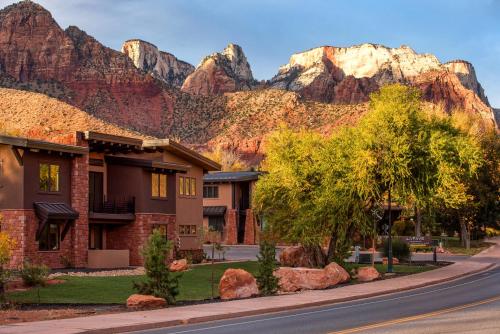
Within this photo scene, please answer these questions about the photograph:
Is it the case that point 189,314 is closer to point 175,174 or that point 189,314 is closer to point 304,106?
point 175,174

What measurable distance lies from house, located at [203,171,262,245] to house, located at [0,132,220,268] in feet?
88.4

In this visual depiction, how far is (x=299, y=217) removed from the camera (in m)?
42.7

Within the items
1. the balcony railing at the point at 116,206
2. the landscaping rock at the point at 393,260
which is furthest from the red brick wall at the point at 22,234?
the landscaping rock at the point at 393,260

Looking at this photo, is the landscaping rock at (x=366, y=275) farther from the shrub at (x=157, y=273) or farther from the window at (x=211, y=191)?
the window at (x=211, y=191)

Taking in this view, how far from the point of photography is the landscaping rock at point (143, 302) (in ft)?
82.8

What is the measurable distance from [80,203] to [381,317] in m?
26.0

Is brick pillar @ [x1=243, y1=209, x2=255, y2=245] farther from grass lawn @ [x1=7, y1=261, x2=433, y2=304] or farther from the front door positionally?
grass lawn @ [x1=7, y1=261, x2=433, y2=304]

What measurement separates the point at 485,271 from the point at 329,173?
36.5 feet

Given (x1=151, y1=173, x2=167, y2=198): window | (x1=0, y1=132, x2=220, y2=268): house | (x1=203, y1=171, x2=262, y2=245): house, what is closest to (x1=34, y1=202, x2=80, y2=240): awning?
(x1=0, y1=132, x2=220, y2=268): house

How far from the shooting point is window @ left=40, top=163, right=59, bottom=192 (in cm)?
4225

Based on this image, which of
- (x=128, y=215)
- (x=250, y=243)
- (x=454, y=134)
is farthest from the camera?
(x=250, y=243)

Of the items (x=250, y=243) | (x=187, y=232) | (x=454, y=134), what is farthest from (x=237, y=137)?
(x=454, y=134)

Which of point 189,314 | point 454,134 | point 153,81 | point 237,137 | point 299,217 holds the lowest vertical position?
point 189,314

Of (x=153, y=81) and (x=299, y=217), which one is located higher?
(x=153, y=81)
